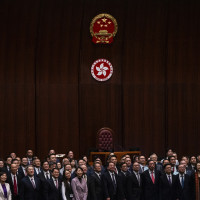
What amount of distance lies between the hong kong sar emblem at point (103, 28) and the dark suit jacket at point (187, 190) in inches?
282

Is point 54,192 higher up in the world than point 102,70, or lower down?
lower down

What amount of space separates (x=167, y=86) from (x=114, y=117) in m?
2.00

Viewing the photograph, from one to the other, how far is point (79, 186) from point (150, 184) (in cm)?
162

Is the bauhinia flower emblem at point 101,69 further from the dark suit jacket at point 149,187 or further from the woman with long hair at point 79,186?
the woman with long hair at point 79,186

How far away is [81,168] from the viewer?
33.0ft

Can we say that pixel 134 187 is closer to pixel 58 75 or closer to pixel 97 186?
pixel 97 186

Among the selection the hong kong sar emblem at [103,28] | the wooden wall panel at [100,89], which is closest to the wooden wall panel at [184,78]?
the wooden wall panel at [100,89]

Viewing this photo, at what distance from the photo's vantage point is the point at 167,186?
417 inches

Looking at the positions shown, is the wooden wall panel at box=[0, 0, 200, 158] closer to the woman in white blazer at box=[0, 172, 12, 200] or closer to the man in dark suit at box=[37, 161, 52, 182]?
the man in dark suit at box=[37, 161, 52, 182]

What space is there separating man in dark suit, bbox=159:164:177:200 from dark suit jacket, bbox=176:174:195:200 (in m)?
0.10

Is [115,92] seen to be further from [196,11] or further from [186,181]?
[186,181]

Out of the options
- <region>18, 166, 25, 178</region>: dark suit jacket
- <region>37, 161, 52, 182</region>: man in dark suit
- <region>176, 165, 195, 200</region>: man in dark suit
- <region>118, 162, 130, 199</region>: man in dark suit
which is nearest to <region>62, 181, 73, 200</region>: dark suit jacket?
<region>37, 161, 52, 182</region>: man in dark suit

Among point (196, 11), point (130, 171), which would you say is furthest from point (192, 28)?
point (130, 171)

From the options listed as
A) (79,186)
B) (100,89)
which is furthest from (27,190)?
(100,89)
